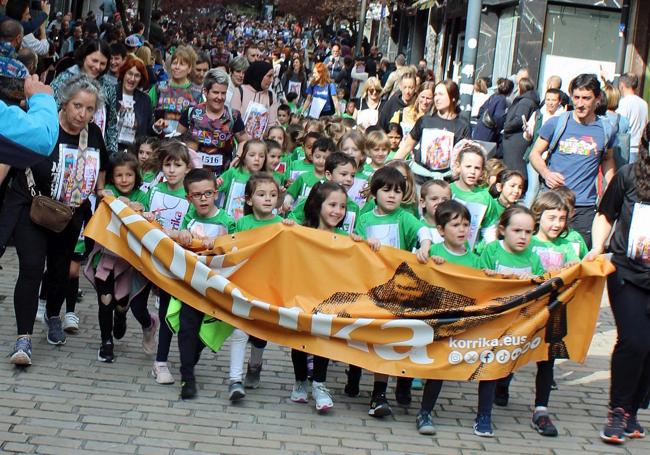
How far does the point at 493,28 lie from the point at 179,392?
20.3m

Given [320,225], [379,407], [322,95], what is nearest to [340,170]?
[320,225]

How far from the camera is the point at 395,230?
25.3 feet

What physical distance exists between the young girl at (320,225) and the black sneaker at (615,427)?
5.50 ft

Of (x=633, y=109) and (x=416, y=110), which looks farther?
(x=633, y=109)

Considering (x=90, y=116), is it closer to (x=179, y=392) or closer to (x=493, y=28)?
(x=179, y=392)

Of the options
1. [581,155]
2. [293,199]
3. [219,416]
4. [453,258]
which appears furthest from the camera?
[293,199]

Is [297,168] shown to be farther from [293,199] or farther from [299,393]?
[299,393]

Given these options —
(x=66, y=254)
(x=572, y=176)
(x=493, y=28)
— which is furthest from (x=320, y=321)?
(x=493, y=28)

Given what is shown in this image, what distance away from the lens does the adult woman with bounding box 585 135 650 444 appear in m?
6.81

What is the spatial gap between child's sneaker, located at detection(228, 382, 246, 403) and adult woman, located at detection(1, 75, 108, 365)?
136 cm

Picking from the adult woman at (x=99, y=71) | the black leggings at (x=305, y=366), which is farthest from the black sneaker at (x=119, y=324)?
the adult woman at (x=99, y=71)

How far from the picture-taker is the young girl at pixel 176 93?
10992 millimetres

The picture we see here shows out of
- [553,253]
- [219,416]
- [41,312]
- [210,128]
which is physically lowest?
[219,416]

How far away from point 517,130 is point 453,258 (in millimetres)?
7265
